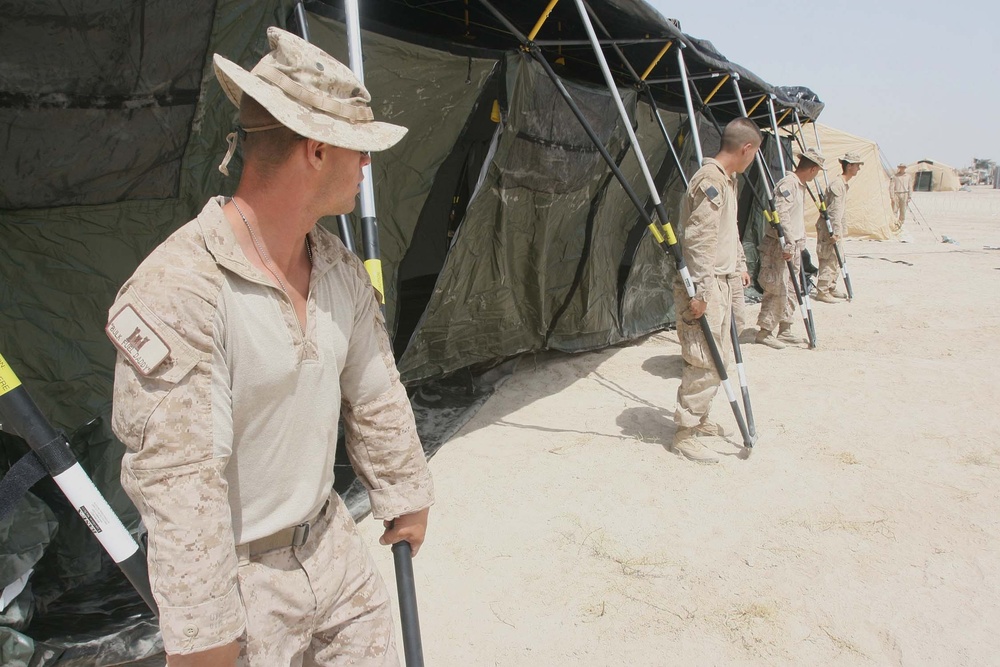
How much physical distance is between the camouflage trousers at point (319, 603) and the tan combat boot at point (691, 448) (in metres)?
2.86

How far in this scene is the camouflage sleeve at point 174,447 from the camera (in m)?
1.01

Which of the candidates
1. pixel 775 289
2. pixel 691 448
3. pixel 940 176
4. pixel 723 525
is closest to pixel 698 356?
pixel 691 448

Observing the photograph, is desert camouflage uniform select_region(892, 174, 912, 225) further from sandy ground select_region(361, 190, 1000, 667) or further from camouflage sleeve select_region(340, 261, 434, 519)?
camouflage sleeve select_region(340, 261, 434, 519)

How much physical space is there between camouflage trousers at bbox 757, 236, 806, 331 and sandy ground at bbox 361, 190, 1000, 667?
1075mm

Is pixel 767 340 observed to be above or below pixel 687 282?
below

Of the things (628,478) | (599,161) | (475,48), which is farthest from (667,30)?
(628,478)

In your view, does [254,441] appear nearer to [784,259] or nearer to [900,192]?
[784,259]

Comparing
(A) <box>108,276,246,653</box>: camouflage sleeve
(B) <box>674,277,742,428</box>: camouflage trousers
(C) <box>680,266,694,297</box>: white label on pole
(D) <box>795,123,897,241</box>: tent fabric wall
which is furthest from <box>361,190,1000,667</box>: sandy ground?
(D) <box>795,123,897,241</box>: tent fabric wall

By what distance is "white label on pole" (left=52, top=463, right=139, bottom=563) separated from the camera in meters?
1.21

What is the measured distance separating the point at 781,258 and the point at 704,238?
3463 mm

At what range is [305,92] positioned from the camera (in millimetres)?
1166

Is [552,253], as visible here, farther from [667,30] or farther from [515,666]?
[515,666]

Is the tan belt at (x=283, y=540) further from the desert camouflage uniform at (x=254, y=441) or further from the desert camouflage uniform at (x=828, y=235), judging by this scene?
the desert camouflage uniform at (x=828, y=235)

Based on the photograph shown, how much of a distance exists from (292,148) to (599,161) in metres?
3.95
